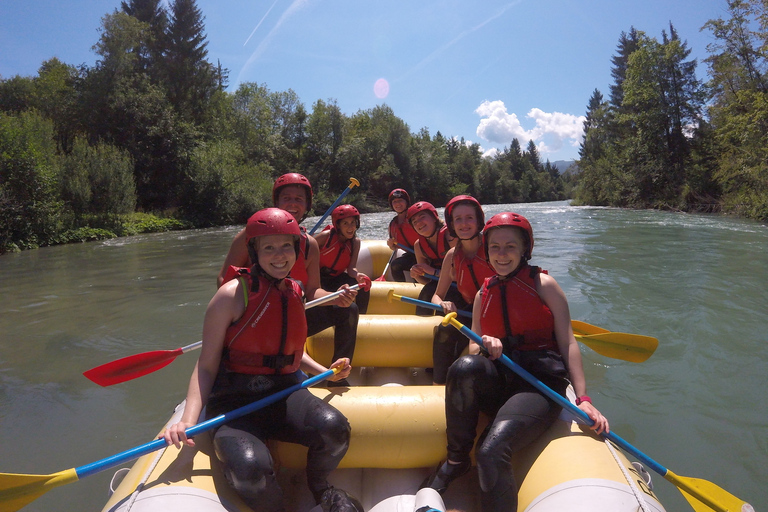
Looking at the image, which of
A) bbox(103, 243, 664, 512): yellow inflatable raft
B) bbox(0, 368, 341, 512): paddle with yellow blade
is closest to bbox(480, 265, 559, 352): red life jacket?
bbox(103, 243, 664, 512): yellow inflatable raft

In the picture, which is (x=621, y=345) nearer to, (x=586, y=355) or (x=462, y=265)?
(x=462, y=265)

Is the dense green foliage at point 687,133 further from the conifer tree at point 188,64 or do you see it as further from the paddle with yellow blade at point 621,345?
the conifer tree at point 188,64

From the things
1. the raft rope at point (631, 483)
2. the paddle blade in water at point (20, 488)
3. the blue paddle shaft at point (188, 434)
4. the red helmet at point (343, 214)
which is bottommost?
the paddle blade in water at point (20, 488)

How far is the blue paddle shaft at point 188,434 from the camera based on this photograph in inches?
58.9

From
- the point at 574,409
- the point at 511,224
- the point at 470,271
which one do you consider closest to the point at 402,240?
the point at 470,271

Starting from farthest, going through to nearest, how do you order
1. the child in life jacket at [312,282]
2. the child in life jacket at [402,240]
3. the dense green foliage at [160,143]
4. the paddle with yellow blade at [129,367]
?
the dense green foliage at [160,143] < the child in life jacket at [402,240] < the child in life jacket at [312,282] < the paddle with yellow blade at [129,367]

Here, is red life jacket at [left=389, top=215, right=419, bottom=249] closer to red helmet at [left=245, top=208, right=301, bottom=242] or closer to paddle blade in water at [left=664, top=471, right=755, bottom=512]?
red helmet at [left=245, top=208, right=301, bottom=242]

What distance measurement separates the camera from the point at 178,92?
26.8 metres

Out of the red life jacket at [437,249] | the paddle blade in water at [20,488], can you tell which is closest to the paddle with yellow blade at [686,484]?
the paddle blade in water at [20,488]

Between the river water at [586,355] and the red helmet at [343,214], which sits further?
the red helmet at [343,214]

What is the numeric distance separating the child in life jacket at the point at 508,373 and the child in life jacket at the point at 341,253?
1.90m

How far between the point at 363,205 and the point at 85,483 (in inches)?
1134

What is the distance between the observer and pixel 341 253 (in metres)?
3.92

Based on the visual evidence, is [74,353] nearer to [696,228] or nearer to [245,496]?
[245,496]
